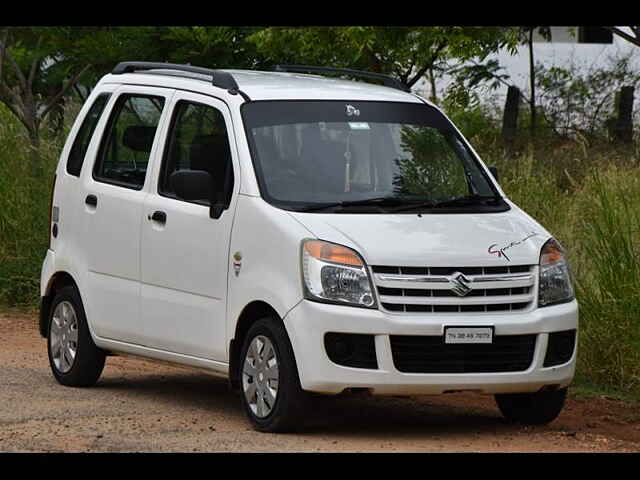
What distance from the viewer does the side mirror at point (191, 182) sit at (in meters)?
9.33

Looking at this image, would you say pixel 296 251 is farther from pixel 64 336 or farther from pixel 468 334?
pixel 64 336

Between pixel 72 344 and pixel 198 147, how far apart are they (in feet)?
6.32

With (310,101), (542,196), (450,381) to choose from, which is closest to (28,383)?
(310,101)

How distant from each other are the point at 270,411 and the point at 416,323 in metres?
0.98

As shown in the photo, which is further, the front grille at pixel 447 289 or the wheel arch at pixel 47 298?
the wheel arch at pixel 47 298

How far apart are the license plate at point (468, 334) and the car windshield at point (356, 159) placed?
936 millimetres

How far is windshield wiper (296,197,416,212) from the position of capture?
29.7ft

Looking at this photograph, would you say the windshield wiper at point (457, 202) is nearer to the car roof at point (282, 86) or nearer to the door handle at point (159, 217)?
the car roof at point (282, 86)

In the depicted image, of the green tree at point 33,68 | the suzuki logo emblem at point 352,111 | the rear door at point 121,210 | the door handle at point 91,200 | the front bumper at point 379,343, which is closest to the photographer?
the front bumper at point 379,343

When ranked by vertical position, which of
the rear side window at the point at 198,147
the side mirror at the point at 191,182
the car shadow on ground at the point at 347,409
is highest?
the rear side window at the point at 198,147

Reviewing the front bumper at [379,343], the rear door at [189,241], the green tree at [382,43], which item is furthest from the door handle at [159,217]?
the green tree at [382,43]

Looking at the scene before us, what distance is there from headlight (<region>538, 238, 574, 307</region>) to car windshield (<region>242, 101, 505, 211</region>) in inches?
23.4

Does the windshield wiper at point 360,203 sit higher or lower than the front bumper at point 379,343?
higher

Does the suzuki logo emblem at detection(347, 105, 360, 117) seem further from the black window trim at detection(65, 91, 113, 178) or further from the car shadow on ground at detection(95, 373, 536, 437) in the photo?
the black window trim at detection(65, 91, 113, 178)
